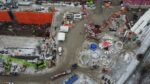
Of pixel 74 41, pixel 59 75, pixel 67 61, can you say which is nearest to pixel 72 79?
pixel 59 75

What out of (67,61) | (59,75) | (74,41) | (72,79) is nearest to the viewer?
(72,79)

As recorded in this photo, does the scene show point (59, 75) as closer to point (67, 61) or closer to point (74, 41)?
point (67, 61)

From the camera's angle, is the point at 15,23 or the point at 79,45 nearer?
the point at 79,45

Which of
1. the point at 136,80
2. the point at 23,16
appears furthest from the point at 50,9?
the point at 136,80

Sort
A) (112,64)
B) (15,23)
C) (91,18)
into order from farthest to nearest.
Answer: (15,23) → (91,18) → (112,64)

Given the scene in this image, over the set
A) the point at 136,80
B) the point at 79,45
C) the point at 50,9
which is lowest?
the point at 136,80

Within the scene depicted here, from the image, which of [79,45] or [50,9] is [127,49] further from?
[50,9]

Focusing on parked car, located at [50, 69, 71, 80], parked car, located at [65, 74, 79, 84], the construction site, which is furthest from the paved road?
parked car, located at [65, 74, 79, 84]

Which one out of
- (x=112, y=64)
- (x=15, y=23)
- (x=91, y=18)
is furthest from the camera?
(x=15, y=23)
